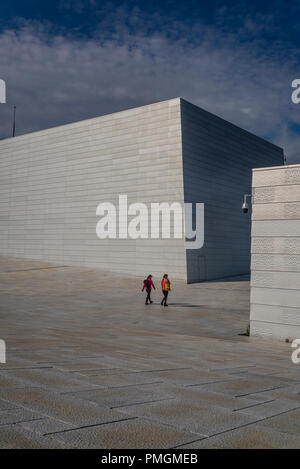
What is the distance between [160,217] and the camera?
128ft

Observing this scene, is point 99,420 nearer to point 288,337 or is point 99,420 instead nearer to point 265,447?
point 265,447

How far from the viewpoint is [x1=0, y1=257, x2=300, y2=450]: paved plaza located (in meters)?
3.68

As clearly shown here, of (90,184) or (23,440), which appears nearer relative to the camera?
(23,440)

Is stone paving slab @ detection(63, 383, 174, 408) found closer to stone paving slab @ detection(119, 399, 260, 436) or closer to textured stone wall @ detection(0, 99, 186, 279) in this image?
stone paving slab @ detection(119, 399, 260, 436)

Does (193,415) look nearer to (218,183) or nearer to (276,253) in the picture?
(276,253)

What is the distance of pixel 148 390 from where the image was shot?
5.50 m

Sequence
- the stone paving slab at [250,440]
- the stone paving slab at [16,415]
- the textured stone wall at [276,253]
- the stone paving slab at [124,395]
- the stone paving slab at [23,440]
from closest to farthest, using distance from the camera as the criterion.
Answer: the stone paving slab at [23,440]
the stone paving slab at [250,440]
the stone paving slab at [16,415]
the stone paving slab at [124,395]
the textured stone wall at [276,253]

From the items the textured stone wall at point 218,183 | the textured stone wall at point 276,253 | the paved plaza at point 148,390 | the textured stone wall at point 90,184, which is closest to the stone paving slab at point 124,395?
the paved plaza at point 148,390

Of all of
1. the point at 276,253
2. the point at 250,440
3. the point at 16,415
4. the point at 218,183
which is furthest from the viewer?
the point at 218,183

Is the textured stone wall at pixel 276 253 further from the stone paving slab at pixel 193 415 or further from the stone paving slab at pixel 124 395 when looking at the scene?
the stone paving slab at pixel 193 415

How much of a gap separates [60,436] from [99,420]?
561 mm

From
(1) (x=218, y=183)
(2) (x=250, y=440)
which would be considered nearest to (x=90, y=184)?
(1) (x=218, y=183)

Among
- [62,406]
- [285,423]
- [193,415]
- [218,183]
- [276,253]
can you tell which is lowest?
[285,423]

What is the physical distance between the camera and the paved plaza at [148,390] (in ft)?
12.1
